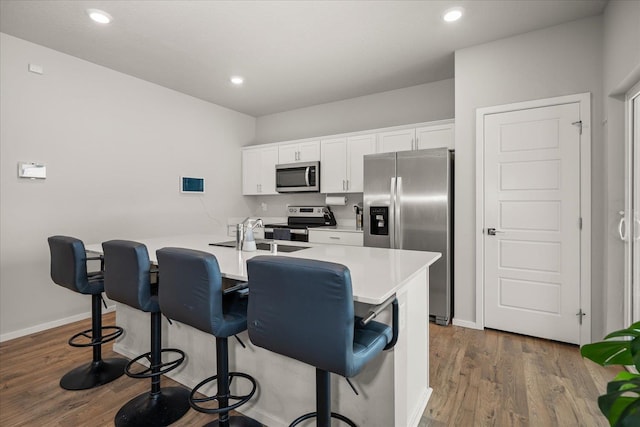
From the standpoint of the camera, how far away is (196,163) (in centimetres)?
463

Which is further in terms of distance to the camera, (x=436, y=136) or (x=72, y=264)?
(x=436, y=136)

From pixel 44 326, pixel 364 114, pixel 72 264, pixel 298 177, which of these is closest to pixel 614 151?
pixel 364 114

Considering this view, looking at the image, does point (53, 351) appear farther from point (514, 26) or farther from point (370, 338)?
point (514, 26)

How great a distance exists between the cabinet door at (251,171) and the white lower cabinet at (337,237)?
1.40 meters

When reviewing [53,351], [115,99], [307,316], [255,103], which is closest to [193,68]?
[115,99]

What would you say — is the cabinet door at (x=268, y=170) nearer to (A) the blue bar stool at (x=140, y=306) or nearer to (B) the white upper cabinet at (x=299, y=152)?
(B) the white upper cabinet at (x=299, y=152)

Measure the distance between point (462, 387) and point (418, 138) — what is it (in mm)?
2625

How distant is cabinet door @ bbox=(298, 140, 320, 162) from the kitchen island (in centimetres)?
256

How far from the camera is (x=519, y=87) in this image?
2.94m

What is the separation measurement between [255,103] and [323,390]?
4446 mm

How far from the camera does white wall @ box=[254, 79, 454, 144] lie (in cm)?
409

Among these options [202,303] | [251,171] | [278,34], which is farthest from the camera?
[251,171]

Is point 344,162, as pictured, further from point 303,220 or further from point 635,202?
point 635,202

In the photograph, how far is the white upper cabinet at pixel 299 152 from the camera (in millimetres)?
4645
